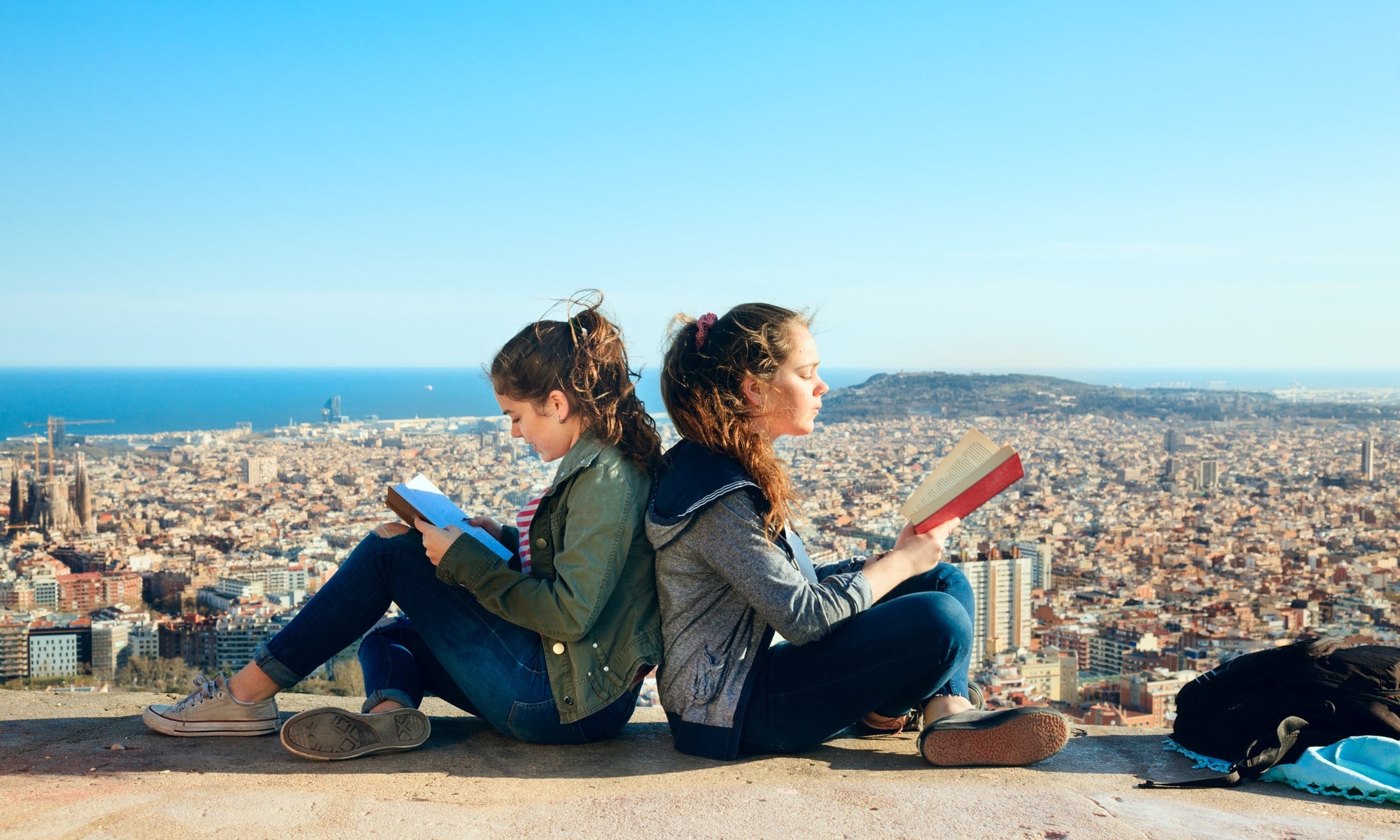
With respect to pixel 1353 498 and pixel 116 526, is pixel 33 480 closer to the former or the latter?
pixel 116 526

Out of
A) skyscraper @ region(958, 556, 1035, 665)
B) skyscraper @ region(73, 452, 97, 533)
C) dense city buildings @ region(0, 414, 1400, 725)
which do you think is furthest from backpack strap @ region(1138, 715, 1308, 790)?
skyscraper @ region(73, 452, 97, 533)

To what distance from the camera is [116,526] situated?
58.3 ft

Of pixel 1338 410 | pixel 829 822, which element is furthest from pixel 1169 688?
pixel 1338 410

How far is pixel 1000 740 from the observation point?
192 cm

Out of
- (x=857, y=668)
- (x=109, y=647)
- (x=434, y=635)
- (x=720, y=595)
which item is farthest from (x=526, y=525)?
(x=109, y=647)

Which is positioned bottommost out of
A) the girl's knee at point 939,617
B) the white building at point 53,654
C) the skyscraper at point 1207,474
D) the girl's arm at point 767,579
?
the white building at point 53,654

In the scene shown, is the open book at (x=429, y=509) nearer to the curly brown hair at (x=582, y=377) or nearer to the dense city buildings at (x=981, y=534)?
the curly brown hair at (x=582, y=377)

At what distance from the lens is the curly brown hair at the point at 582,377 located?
189 centimetres

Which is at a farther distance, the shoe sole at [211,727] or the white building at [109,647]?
the white building at [109,647]

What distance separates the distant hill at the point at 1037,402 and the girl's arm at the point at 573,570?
89.1 ft

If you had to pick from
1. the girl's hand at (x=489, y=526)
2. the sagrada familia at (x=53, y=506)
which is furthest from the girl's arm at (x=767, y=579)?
the sagrada familia at (x=53, y=506)

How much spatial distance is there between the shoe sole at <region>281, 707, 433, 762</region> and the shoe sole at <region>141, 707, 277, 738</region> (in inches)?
5.3

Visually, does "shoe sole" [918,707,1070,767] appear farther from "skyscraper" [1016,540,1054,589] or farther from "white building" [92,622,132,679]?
"skyscraper" [1016,540,1054,589]

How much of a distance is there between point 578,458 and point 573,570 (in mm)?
203
